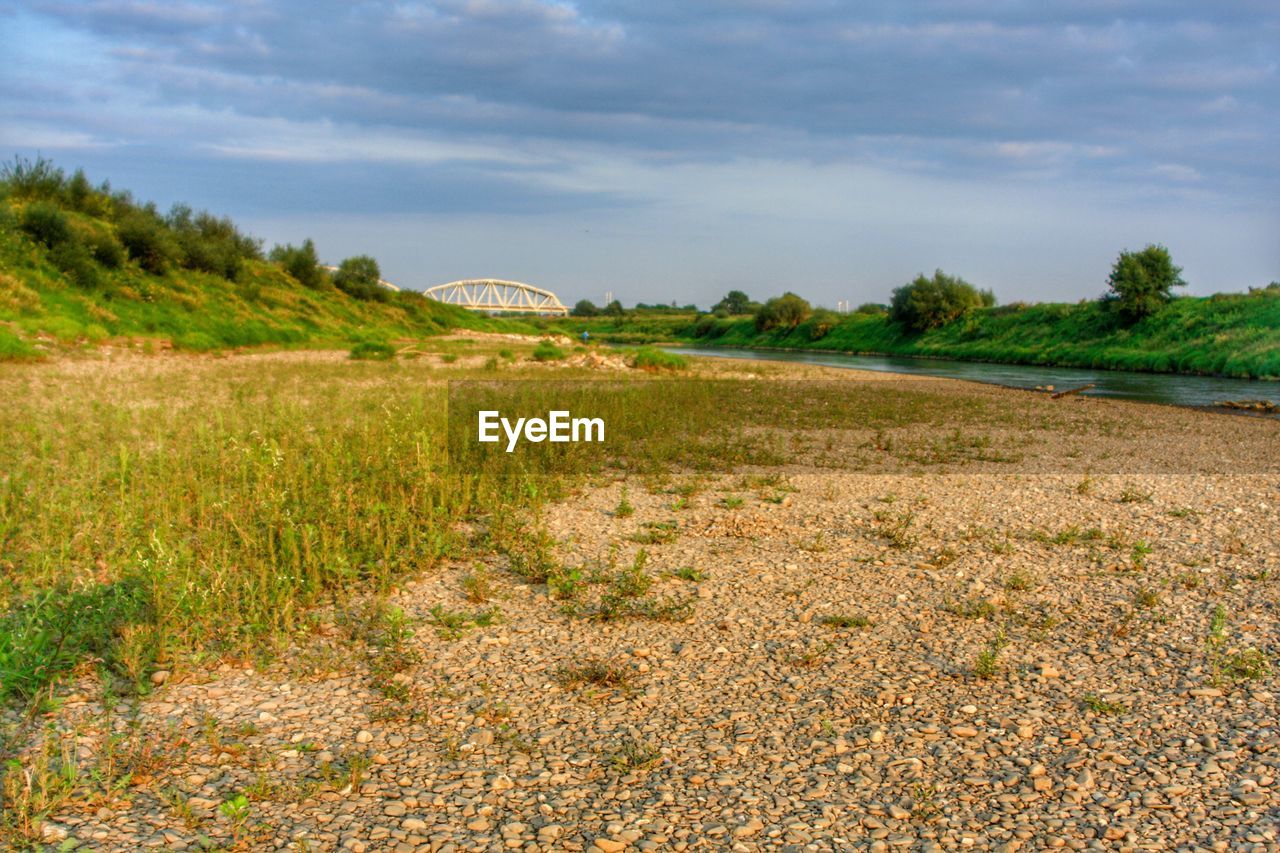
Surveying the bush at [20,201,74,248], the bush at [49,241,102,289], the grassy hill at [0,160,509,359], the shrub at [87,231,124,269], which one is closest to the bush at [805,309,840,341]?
the grassy hill at [0,160,509,359]

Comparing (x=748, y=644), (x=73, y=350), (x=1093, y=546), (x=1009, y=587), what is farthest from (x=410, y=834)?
(x=73, y=350)

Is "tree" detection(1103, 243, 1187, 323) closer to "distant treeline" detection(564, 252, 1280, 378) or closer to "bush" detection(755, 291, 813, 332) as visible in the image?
"distant treeline" detection(564, 252, 1280, 378)

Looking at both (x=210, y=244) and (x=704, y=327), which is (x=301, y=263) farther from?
(x=704, y=327)

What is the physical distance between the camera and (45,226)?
28.9 m

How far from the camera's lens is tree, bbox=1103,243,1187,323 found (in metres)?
49.4

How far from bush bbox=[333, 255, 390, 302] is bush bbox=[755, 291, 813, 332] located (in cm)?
4701

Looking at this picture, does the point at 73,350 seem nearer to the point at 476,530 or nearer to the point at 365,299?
the point at 476,530

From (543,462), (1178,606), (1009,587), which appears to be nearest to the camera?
(1178,606)

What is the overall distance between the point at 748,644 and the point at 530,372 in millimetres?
22204

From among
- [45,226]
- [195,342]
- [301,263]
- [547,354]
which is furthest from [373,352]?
[301,263]

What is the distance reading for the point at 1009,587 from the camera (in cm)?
715

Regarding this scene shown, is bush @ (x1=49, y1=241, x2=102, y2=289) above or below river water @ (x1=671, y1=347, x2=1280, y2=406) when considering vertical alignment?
above

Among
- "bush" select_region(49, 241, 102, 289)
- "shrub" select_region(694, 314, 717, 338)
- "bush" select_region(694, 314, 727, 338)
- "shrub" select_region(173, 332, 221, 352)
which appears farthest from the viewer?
"shrub" select_region(694, 314, 717, 338)

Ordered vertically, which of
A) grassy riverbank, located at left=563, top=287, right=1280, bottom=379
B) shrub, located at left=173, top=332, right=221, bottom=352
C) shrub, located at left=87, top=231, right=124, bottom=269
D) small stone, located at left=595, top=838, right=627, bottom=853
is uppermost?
shrub, located at left=87, top=231, right=124, bottom=269
